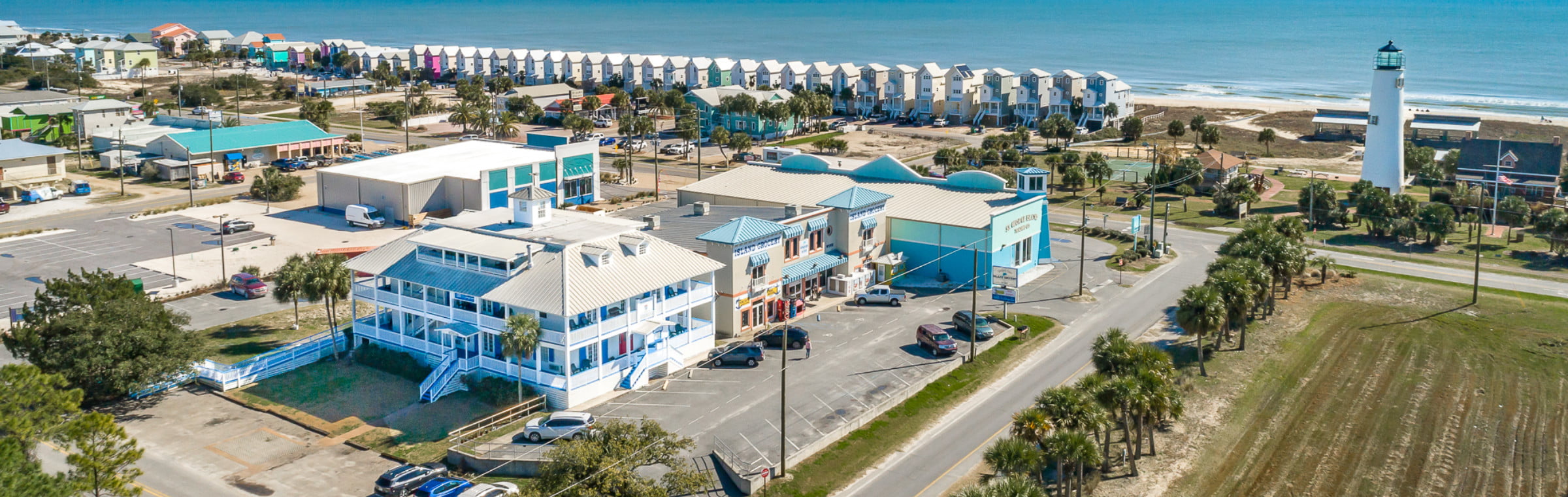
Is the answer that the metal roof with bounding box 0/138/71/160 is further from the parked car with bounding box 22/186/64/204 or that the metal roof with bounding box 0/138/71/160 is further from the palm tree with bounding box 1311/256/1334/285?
the palm tree with bounding box 1311/256/1334/285

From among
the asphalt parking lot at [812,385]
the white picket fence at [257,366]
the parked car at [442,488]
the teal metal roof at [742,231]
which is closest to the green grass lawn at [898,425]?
the asphalt parking lot at [812,385]

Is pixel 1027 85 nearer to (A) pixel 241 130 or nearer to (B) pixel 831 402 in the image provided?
(A) pixel 241 130

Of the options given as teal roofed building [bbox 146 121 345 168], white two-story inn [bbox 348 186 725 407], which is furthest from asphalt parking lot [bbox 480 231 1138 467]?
teal roofed building [bbox 146 121 345 168]

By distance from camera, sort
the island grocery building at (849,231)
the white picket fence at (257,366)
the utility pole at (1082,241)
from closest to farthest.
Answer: the white picket fence at (257,366)
the island grocery building at (849,231)
the utility pole at (1082,241)

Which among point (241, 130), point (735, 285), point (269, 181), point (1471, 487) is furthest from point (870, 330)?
point (241, 130)

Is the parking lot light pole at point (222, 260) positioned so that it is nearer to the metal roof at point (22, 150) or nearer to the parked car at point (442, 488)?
the metal roof at point (22, 150)

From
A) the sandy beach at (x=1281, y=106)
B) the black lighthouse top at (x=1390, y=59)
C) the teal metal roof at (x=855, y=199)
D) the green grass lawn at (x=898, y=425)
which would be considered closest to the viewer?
→ the green grass lawn at (x=898, y=425)

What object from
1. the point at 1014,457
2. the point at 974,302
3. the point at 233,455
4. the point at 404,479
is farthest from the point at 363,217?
the point at 1014,457
